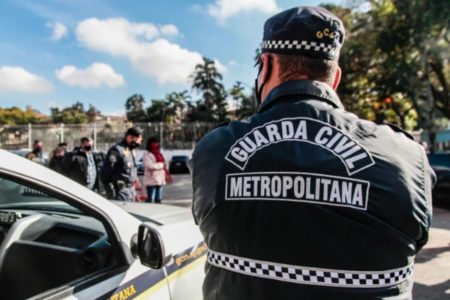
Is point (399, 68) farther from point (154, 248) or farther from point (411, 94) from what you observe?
point (154, 248)

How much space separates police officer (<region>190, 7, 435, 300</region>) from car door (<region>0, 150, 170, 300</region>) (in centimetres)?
67

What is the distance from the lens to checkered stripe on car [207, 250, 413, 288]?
1.01 m

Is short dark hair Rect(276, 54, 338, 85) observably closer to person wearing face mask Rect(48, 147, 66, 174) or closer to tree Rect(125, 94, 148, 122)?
person wearing face mask Rect(48, 147, 66, 174)

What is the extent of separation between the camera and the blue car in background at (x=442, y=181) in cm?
884

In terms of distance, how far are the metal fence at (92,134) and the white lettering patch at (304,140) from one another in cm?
2109

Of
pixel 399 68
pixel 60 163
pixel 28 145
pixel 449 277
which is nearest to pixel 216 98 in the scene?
pixel 28 145

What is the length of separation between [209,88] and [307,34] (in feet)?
175

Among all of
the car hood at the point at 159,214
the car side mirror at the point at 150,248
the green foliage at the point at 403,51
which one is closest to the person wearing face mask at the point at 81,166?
the car hood at the point at 159,214

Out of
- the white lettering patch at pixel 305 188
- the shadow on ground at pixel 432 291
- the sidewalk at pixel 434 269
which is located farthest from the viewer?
the sidewalk at pixel 434 269

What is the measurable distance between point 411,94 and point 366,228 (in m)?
18.8

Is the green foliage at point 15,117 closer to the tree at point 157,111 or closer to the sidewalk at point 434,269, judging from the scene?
the tree at point 157,111

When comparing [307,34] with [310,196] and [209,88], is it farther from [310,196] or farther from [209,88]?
[209,88]

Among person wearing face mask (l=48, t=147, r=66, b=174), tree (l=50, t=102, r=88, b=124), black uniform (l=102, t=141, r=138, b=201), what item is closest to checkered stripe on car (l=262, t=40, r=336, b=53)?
black uniform (l=102, t=141, r=138, b=201)

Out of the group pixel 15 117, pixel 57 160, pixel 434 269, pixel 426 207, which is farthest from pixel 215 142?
pixel 15 117
